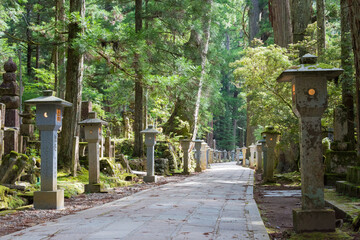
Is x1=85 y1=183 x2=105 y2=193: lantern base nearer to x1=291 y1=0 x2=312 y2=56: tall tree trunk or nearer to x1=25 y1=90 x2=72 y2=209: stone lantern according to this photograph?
x1=25 y1=90 x2=72 y2=209: stone lantern

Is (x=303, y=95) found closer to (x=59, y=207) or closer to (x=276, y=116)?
(x=59, y=207)

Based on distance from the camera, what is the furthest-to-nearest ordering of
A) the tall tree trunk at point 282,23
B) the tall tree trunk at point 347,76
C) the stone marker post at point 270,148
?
the tall tree trunk at point 282,23 < the stone marker post at point 270,148 < the tall tree trunk at point 347,76

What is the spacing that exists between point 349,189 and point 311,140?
3.33m

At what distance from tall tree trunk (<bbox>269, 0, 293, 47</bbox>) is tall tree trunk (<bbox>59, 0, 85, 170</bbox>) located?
938 cm

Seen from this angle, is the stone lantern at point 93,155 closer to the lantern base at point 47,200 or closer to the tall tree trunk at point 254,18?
the lantern base at point 47,200

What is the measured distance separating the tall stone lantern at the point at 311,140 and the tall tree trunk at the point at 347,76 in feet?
19.1

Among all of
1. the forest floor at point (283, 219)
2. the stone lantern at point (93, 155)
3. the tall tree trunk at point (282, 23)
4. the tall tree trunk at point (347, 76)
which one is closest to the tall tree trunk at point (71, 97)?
the stone lantern at point (93, 155)

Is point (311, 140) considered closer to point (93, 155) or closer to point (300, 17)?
point (93, 155)

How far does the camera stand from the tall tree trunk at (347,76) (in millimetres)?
10469

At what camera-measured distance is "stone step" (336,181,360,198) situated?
7355mm

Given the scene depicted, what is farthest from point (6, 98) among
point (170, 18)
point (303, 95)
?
point (303, 95)

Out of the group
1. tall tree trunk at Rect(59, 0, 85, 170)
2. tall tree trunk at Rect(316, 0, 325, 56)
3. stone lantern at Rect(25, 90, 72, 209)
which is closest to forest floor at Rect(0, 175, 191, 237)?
stone lantern at Rect(25, 90, 72, 209)

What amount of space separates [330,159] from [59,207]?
7520 mm

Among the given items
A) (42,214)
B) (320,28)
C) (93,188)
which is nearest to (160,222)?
(42,214)
